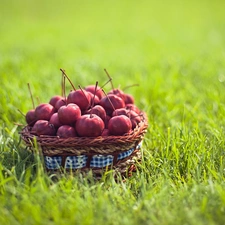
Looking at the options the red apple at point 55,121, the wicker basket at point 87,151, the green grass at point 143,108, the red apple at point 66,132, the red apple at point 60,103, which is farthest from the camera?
the red apple at point 60,103

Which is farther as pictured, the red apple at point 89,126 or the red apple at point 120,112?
the red apple at point 120,112

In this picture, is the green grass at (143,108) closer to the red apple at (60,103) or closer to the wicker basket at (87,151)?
the wicker basket at (87,151)

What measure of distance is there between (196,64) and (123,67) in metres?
1.06

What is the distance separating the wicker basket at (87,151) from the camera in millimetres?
2498

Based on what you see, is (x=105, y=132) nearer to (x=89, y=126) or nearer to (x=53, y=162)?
(x=89, y=126)

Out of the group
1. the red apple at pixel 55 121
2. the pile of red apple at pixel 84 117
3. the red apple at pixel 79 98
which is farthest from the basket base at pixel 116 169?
the red apple at pixel 79 98

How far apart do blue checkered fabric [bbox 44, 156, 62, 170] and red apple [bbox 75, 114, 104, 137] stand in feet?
0.65

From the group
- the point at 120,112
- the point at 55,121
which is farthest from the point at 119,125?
the point at 55,121

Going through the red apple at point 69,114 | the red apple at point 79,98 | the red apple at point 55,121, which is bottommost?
the red apple at point 55,121

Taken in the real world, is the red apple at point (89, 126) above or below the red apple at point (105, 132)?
above

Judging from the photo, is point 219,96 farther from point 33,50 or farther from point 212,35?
point 212,35

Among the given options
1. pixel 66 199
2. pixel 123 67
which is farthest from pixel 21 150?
pixel 123 67

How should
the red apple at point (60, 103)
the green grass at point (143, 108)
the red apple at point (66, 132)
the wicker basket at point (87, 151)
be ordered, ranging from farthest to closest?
the red apple at point (60, 103)
the red apple at point (66, 132)
the wicker basket at point (87, 151)
the green grass at point (143, 108)

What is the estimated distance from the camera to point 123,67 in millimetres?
6199
